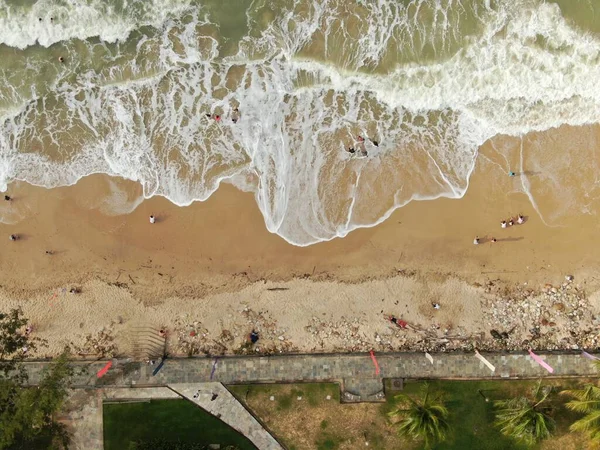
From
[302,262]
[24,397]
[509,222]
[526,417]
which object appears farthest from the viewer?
[302,262]

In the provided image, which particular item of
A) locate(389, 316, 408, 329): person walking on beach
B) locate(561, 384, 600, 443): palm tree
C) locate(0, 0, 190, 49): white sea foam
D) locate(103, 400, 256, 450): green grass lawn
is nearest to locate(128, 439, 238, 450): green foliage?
locate(103, 400, 256, 450): green grass lawn

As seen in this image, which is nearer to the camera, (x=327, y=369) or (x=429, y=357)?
(x=429, y=357)

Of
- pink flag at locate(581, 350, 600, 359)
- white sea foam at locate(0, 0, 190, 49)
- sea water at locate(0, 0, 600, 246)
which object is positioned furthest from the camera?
white sea foam at locate(0, 0, 190, 49)

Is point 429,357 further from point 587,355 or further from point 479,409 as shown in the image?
point 587,355

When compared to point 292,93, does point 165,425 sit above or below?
below

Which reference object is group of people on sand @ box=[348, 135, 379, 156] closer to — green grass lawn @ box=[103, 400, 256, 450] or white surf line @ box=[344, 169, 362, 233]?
white surf line @ box=[344, 169, 362, 233]

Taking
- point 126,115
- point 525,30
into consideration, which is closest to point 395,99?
point 525,30

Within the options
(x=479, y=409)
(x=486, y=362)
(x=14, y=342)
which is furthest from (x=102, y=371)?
(x=486, y=362)
